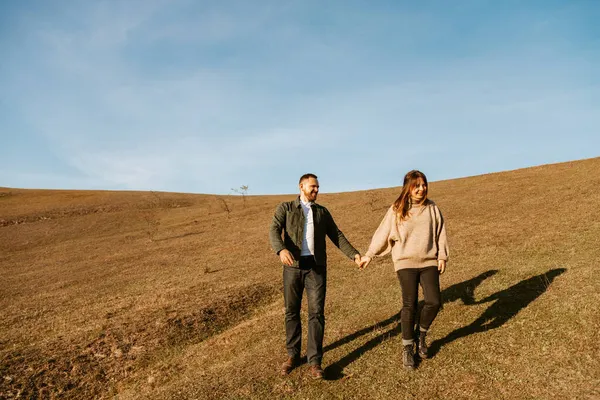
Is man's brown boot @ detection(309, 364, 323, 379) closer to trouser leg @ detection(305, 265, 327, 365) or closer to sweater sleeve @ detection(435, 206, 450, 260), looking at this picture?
trouser leg @ detection(305, 265, 327, 365)

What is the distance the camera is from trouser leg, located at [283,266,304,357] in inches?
273

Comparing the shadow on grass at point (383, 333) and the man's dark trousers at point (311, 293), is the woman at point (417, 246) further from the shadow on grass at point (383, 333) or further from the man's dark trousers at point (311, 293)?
the shadow on grass at point (383, 333)

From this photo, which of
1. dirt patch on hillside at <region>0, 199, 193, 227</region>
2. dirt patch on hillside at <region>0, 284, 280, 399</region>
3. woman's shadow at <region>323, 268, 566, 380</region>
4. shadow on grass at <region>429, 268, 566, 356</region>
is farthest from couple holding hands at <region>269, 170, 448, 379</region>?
dirt patch on hillside at <region>0, 199, 193, 227</region>

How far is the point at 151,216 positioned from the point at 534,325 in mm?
48730

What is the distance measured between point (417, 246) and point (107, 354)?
9.12 meters

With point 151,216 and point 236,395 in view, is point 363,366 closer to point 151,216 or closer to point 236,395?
point 236,395

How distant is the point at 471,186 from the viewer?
1518 inches

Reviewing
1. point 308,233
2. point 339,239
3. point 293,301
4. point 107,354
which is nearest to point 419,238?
point 339,239

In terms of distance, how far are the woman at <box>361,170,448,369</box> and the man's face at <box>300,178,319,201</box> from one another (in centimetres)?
128

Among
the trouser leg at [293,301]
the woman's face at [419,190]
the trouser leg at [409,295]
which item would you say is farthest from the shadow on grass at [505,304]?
the woman's face at [419,190]

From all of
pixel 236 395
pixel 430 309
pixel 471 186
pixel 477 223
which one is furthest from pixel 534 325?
pixel 471 186

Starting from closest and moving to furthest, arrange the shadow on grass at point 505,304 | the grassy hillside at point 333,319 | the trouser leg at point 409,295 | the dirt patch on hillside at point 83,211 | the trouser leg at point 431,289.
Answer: the trouser leg at point 431,289, the trouser leg at point 409,295, the grassy hillside at point 333,319, the shadow on grass at point 505,304, the dirt patch on hillside at point 83,211

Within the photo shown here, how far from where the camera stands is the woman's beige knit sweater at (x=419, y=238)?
6449mm

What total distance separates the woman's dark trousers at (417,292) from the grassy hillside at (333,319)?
91 centimetres
